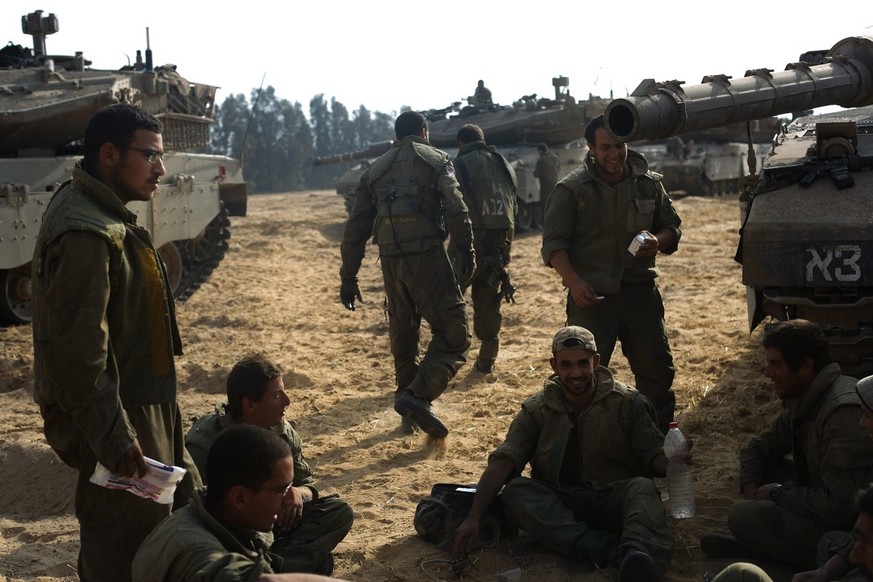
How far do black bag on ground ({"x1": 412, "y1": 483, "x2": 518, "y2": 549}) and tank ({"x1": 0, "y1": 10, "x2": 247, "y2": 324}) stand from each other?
21.3ft

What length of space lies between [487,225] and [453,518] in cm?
437

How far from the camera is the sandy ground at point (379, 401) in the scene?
16.6 feet

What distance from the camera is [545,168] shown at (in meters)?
18.9

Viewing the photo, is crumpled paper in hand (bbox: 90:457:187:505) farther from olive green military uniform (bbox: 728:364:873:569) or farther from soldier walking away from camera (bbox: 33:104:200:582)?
olive green military uniform (bbox: 728:364:873:569)

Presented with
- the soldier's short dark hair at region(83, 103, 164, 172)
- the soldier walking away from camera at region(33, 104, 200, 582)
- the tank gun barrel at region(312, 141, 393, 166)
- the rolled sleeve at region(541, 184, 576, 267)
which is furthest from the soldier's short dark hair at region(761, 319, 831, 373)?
the tank gun barrel at region(312, 141, 393, 166)

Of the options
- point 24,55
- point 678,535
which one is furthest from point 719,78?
point 24,55

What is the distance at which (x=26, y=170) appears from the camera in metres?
10.6

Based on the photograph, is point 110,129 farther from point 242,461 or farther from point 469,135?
point 469,135

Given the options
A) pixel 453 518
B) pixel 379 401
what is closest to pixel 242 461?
pixel 453 518

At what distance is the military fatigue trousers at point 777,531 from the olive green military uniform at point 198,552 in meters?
2.19

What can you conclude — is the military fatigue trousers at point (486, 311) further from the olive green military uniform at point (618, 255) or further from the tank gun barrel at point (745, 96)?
the tank gun barrel at point (745, 96)

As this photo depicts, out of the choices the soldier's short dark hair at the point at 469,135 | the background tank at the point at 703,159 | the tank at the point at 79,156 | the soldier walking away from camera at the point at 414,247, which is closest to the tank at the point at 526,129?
the background tank at the point at 703,159

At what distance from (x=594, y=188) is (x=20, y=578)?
3.38 m

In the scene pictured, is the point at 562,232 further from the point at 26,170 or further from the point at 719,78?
the point at 26,170
